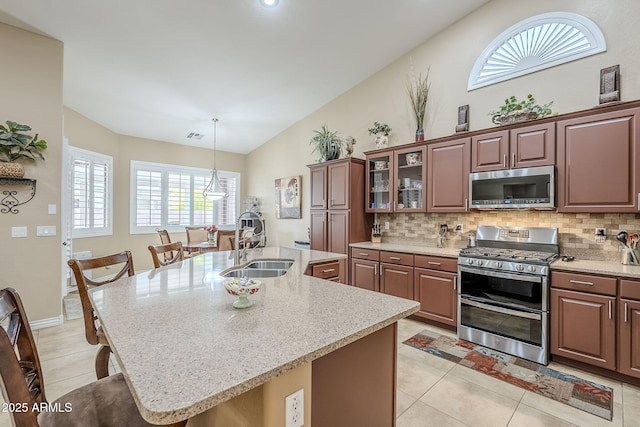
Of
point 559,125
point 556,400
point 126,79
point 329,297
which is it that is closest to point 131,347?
point 329,297

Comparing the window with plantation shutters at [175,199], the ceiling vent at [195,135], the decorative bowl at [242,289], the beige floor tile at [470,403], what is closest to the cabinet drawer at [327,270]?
the beige floor tile at [470,403]

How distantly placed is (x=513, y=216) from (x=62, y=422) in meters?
3.90

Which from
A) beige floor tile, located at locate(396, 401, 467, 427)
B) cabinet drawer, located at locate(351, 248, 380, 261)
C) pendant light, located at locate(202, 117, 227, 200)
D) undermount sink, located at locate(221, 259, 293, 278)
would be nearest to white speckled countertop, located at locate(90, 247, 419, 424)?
undermount sink, located at locate(221, 259, 293, 278)

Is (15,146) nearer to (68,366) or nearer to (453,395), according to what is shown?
(68,366)

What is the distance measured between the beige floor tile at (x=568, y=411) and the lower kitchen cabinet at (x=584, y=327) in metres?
0.40

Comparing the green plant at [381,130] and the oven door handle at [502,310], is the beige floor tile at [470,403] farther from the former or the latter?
the green plant at [381,130]

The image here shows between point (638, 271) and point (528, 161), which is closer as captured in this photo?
point (638, 271)

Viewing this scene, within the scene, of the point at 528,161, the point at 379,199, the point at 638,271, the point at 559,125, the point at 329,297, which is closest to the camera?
the point at 329,297

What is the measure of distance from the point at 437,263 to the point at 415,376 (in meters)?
1.34

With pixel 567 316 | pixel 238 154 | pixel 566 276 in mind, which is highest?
pixel 238 154

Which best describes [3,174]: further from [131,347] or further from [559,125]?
[559,125]

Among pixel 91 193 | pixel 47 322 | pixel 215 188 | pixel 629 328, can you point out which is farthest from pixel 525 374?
pixel 91 193

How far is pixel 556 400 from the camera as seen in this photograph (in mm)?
2143

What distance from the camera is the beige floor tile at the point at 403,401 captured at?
207 cm
